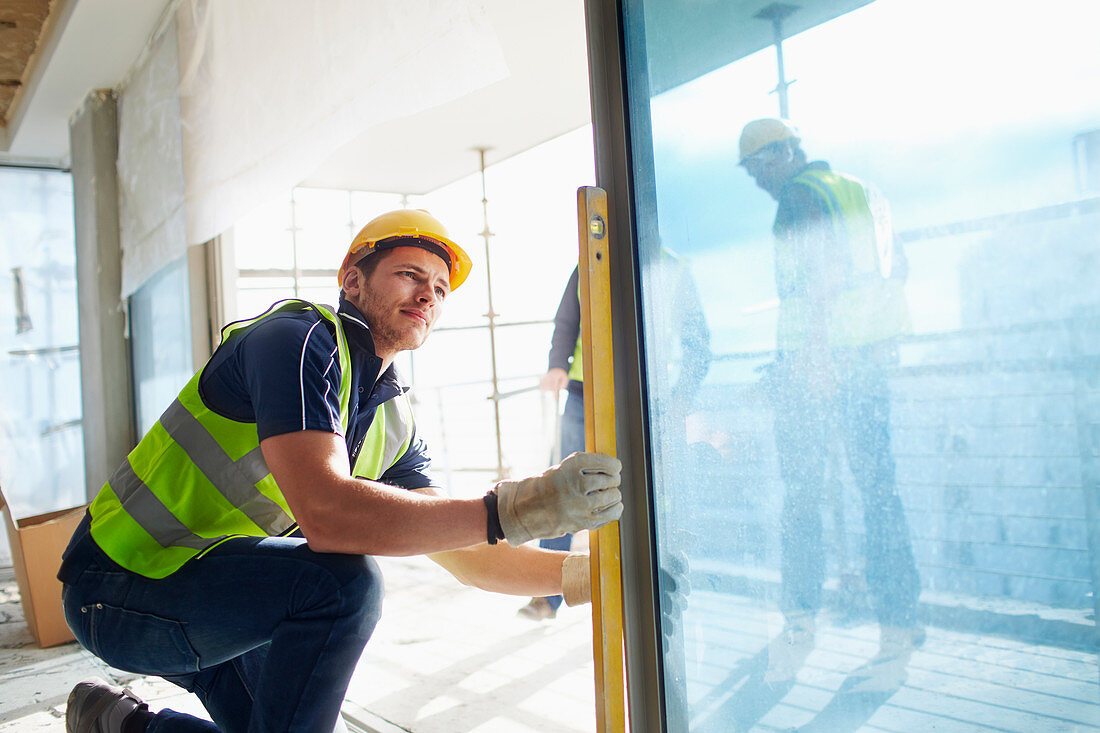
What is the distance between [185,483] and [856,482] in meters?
1.19

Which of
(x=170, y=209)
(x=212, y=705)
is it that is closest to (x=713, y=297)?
(x=212, y=705)

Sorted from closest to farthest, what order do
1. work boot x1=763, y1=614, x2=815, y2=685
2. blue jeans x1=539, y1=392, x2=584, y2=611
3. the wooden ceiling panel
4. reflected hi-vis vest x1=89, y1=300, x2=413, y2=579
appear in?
work boot x1=763, y1=614, x2=815, y2=685 < reflected hi-vis vest x1=89, y1=300, x2=413, y2=579 < blue jeans x1=539, y1=392, x2=584, y2=611 < the wooden ceiling panel

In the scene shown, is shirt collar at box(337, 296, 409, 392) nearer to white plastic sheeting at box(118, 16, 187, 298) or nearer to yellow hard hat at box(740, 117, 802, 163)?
yellow hard hat at box(740, 117, 802, 163)

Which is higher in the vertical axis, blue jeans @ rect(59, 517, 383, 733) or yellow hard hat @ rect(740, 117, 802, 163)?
yellow hard hat @ rect(740, 117, 802, 163)

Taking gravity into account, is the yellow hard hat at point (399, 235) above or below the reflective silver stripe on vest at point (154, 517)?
above

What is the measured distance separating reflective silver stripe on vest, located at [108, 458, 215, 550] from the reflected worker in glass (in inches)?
43.1

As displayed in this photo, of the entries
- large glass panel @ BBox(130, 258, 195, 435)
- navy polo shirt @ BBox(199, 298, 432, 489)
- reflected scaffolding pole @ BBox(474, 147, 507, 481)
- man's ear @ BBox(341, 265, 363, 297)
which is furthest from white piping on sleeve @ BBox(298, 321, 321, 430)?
reflected scaffolding pole @ BBox(474, 147, 507, 481)

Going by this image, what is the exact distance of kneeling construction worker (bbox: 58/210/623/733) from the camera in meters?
1.19

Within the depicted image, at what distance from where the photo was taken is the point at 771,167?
1.08 meters

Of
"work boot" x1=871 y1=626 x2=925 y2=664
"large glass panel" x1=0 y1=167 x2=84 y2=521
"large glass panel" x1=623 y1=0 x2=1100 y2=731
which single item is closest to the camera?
"large glass panel" x1=623 y1=0 x2=1100 y2=731

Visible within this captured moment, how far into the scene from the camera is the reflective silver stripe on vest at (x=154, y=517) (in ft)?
4.75

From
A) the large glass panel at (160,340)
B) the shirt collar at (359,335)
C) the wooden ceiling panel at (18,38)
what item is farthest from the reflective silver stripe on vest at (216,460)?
the wooden ceiling panel at (18,38)

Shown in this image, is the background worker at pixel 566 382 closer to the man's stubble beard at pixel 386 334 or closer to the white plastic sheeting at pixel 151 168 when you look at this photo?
the man's stubble beard at pixel 386 334

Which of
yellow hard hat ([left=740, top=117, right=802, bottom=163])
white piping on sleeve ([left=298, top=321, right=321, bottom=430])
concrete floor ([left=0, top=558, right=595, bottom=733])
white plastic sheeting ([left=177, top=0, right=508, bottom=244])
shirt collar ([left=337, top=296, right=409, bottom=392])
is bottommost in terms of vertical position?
concrete floor ([left=0, top=558, right=595, bottom=733])
